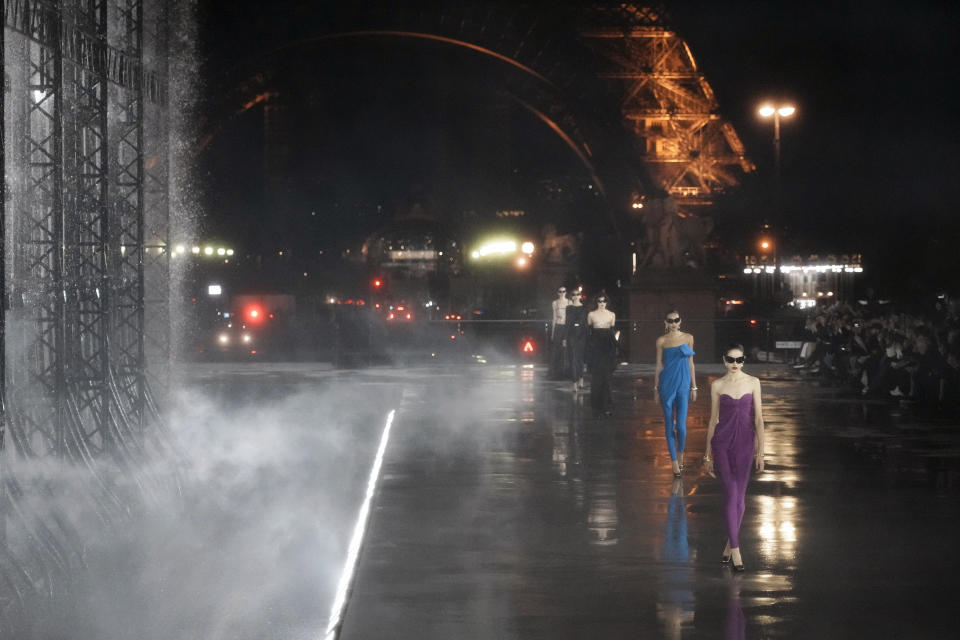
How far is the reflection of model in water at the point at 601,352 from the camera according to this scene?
19.8m

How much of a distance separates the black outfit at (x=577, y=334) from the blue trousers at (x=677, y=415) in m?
10.3

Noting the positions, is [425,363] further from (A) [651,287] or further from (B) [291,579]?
(B) [291,579]

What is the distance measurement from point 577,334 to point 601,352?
16.4 ft

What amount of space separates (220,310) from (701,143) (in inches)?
830

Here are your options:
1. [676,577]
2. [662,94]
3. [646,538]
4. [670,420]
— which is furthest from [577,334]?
[662,94]

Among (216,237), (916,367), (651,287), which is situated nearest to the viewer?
(916,367)

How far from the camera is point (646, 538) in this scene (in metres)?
10.7

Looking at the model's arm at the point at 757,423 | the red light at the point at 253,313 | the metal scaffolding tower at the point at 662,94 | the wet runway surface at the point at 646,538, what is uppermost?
the metal scaffolding tower at the point at 662,94

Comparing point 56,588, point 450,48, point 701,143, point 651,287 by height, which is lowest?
point 56,588

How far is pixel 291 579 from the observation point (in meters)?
9.70

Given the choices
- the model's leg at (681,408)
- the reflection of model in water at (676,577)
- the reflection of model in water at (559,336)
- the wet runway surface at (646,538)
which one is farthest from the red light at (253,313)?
the reflection of model in water at (676,577)

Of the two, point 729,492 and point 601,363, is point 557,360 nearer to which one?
point 601,363

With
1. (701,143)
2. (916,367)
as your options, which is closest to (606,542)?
(916,367)

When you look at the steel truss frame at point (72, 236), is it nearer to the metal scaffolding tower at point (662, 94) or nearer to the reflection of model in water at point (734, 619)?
the reflection of model in water at point (734, 619)
